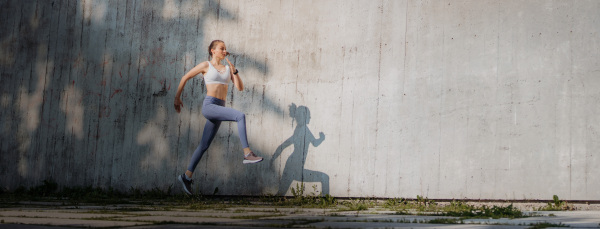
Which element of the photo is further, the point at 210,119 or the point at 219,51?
the point at 219,51

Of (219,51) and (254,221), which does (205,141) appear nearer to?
(219,51)

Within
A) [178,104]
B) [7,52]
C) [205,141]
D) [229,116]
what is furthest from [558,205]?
[7,52]

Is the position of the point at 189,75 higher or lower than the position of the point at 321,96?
higher

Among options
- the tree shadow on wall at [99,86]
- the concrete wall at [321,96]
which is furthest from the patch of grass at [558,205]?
the tree shadow on wall at [99,86]

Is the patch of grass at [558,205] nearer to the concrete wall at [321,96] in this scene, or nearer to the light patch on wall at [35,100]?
the concrete wall at [321,96]

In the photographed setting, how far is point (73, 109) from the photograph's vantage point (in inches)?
293

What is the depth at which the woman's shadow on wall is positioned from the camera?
6113 millimetres

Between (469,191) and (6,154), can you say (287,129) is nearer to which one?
(469,191)

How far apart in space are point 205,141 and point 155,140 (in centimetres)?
91

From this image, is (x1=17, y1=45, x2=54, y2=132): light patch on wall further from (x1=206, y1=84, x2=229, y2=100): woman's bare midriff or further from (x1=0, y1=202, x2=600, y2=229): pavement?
(x1=0, y1=202, x2=600, y2=229): pavement

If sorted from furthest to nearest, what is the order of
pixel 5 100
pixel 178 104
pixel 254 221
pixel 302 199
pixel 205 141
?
pixel 5 100 < pixel 178 104 < pixel 205 141 < pixel 302 199 < pixel 254 221

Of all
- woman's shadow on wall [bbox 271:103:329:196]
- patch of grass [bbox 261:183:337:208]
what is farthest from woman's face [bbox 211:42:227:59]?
patch of grass [bbox 261:183:337:208]

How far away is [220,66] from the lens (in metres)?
6.46

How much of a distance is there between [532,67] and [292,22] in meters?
2.52
